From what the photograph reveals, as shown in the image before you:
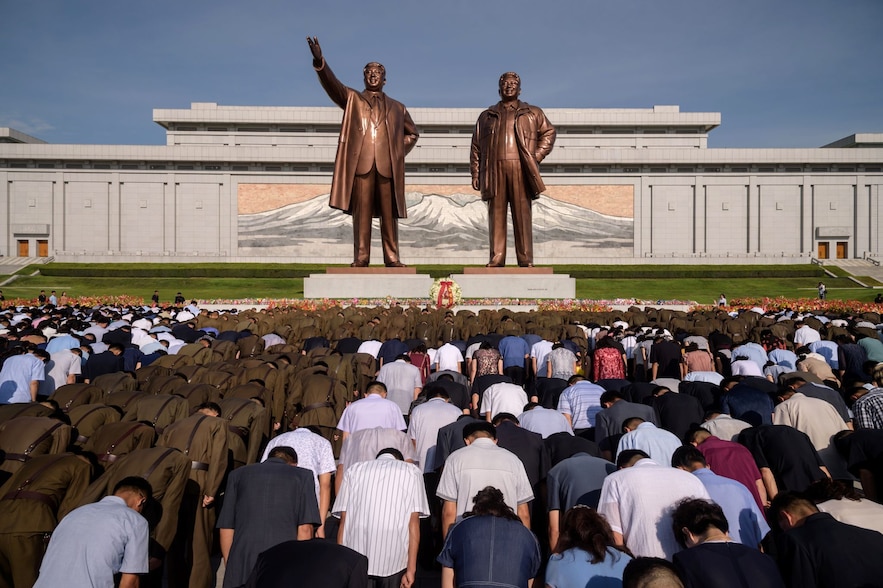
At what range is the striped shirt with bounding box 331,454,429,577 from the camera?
13.6ft

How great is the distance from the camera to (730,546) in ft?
10.5

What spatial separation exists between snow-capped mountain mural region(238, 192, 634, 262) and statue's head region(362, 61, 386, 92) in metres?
25.6

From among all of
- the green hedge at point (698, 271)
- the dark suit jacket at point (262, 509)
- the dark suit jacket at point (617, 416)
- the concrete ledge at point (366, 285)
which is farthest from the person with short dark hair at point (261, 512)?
the green hedge at point (698, 271)

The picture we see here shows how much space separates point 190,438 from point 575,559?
125 inches

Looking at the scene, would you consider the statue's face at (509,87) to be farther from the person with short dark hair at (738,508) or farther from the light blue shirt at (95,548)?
the light blue shirt at (95,548)

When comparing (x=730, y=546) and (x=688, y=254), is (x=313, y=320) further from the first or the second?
(x=688, y=254)

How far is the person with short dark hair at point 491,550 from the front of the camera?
→ 136 inches

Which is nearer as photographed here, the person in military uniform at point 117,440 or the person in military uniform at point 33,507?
the person in military uniform at point 33,507

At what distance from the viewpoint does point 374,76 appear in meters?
18.8

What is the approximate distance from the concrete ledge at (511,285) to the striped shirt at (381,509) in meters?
15.9

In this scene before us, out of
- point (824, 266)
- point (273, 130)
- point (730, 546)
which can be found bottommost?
point (730, 546)

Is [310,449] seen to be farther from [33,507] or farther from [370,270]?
[370,270]

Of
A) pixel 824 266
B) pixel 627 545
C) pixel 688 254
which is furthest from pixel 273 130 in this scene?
pixel 627 545

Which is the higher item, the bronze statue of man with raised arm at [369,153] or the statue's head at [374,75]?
the statue's head at [374,75]
